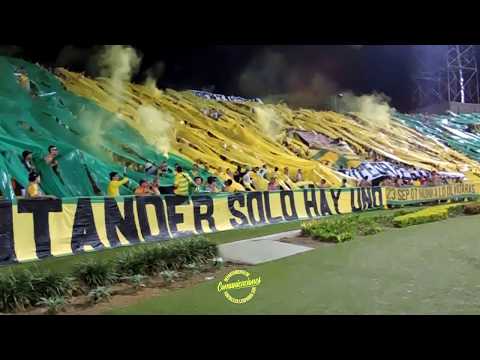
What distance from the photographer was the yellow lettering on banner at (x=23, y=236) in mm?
5074

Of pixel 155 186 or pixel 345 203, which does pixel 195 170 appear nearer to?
pixel 155 186

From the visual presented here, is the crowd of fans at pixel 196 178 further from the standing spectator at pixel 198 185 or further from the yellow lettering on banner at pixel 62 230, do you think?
the yellow lettering on banner at pixel 62 230

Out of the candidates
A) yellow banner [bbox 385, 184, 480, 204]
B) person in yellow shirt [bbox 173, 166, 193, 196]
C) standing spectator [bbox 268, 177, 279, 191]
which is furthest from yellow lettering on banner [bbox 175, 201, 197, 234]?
yellow banner [bbox 385, 184, 480, 204]

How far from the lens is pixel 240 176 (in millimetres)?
7367

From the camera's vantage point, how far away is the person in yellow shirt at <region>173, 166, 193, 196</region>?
6.73 metres

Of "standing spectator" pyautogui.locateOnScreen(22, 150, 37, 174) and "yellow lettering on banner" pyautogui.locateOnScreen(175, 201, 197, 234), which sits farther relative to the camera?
"yellow lettering on banner" pyautogui.locateOnScreen(175, 201, 197, 234)

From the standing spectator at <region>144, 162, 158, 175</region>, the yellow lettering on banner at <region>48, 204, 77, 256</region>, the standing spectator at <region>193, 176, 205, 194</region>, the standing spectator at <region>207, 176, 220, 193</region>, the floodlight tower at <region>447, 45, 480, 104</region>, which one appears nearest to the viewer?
the yellow lettering on banner at <region>48, 204, 77, 256</region>

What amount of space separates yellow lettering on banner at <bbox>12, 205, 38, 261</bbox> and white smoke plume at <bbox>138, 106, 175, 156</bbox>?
2053mm

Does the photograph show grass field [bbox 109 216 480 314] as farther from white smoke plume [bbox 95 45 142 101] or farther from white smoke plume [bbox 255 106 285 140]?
white smoke plume [bbox 95 45 142 101]

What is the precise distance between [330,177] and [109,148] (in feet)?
13.6

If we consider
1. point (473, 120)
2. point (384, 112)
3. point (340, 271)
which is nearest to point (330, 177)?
point (384, 112)

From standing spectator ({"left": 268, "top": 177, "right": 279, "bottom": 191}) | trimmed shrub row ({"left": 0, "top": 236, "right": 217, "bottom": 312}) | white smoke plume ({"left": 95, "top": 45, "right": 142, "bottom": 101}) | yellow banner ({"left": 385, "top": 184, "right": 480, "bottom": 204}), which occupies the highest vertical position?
white smoke plume ({"left": 95, "top": 45, "right": 142, "bottom": 101})

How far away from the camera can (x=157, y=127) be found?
6.55 meters

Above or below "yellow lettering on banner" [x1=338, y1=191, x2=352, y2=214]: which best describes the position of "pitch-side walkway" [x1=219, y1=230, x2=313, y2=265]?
below
